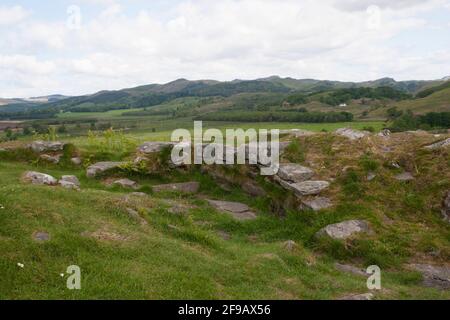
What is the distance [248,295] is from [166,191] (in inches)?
486

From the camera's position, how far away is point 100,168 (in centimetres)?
2534

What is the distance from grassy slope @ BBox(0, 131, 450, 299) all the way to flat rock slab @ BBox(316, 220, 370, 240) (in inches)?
15.2

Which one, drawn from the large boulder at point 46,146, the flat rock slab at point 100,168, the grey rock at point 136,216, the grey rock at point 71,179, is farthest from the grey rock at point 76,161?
the grey rock at point 136,216

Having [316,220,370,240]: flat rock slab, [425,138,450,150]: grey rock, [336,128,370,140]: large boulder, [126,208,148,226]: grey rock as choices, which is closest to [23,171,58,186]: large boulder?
[126,208,148,226]: grey rock

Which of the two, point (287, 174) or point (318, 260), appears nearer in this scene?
point (318, 260)

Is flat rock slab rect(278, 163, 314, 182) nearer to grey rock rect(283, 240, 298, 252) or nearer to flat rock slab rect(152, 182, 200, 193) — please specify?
flat rock slab rect(152, 182, 200, 193)

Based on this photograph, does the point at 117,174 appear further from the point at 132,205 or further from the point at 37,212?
the point at 37,212

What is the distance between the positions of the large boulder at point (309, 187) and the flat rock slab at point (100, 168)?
11516 mm

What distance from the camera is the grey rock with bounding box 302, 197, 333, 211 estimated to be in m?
18.3

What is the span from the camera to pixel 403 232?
16422 mm

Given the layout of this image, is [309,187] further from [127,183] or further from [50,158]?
[50,158]

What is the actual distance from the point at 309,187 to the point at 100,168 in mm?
13290

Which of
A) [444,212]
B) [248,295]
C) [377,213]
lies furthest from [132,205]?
[444,212]
